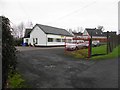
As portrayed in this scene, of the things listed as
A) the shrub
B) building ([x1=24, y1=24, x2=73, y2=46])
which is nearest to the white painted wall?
building ([x1=24, y1=24, x2=73, y2=46])

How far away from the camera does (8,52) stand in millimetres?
7082

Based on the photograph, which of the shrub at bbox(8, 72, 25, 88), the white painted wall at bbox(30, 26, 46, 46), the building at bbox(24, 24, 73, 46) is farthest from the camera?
the white painted wall at bbox(30, 26, 46, 46)

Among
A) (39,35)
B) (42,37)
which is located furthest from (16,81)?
(39,35)

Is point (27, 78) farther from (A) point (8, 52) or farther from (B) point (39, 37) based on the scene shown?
(B) point (39, 37)

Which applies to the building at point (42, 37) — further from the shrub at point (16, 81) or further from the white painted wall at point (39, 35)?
the shrub at point (16, 81)

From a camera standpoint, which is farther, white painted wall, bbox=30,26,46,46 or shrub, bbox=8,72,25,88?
white painted wall, bbox=30,26,46,46

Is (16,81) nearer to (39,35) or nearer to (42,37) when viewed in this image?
(42,37)

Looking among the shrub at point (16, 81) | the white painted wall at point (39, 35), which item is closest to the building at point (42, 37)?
the white painted wall at point (39, 35)

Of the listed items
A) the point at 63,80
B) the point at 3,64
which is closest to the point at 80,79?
the point at 63,80

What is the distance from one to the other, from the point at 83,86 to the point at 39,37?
Answer: 36.6 metres

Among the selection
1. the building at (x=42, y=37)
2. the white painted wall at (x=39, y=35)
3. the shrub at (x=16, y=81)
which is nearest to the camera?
the shrub at (x=16, y=81)

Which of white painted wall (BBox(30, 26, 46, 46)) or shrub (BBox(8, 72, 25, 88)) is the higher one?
white painted wall (BBox(30, 26, 46, 46))

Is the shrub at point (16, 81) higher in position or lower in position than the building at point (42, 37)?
lower

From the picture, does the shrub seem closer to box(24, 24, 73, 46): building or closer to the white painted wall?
box(24, 24, 73, 46): building
